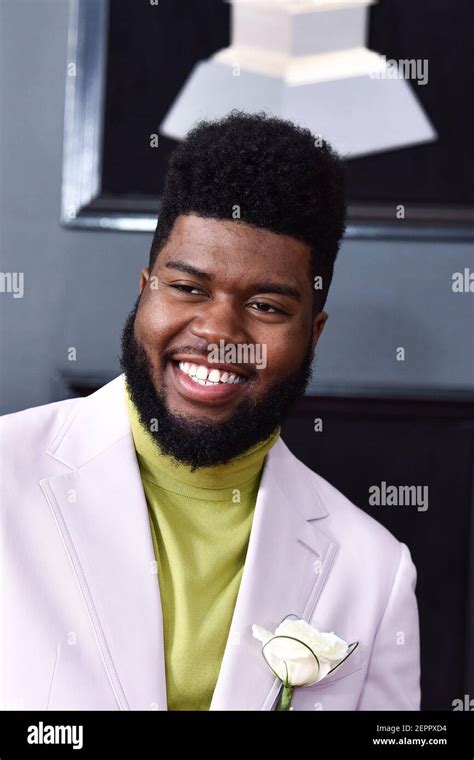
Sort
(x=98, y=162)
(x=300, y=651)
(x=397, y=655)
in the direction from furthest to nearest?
(x=98, y=162) < (x=397, y=655) < (x=300, y=651)

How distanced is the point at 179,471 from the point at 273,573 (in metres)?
0.17

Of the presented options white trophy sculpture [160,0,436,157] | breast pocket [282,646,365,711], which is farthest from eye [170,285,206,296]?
breast pocket [282,646,365,711]

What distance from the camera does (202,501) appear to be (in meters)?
1.25

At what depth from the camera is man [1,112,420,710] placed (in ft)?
3.77

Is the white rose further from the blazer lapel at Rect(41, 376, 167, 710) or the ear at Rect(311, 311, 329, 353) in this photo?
the ear at Rect(311, 311, 329, 353)

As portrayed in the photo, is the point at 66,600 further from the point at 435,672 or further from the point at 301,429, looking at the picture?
the point at 435,672

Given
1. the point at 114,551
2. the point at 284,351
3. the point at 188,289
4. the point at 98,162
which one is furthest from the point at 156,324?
the point at 98,162

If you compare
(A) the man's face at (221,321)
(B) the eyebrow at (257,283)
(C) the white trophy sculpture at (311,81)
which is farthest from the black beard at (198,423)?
(C) the white trophy sculpture at (311,81)

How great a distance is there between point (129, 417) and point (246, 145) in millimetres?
364

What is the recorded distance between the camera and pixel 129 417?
1257 millimetres

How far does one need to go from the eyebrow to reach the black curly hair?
6cm

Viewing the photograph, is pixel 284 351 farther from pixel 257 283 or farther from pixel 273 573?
pixel 273 573

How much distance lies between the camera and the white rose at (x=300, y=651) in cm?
116
